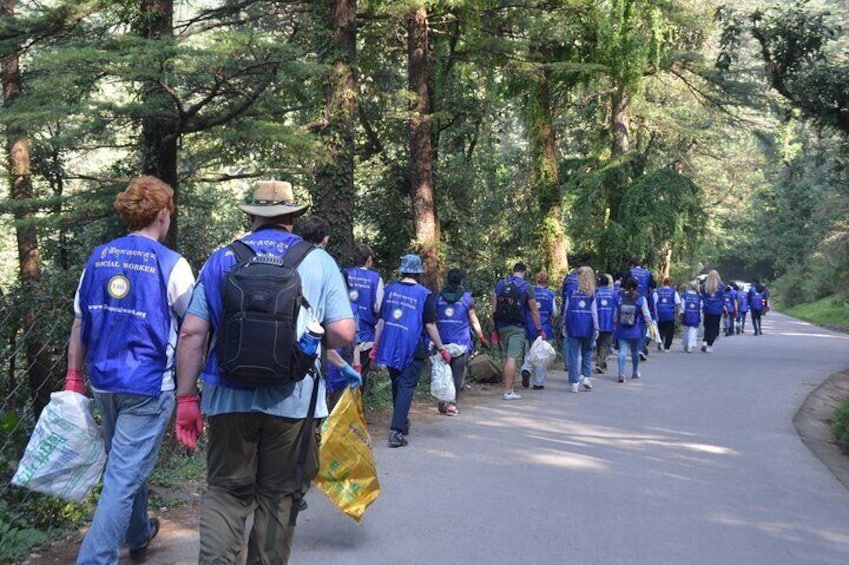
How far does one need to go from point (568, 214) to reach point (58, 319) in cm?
2187

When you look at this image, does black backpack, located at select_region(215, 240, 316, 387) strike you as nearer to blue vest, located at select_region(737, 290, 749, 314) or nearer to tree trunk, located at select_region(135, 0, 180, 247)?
tree trunk, located at select_region(135, 0, 180, 247)

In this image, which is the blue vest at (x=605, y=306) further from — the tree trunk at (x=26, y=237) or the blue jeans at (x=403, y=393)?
the tree trunk at (x=26, y=237)

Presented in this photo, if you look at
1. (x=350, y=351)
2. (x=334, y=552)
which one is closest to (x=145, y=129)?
(x=350, y=351)

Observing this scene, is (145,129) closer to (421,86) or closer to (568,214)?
(421,86)

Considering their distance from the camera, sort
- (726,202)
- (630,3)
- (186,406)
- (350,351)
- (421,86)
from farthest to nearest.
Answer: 1. (726,202)
2. (630,3)
3. (421,86)
4. (350,351)
5. (186,406)

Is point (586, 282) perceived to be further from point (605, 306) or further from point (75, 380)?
point (75, 380)

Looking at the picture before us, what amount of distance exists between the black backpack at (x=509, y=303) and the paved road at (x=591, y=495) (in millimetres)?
1277

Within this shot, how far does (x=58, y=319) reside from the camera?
234 inches

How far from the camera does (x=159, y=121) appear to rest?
33.5 feet

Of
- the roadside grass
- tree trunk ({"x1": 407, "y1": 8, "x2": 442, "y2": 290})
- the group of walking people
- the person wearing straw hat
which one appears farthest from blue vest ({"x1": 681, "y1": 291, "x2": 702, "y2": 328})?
the roadside grass

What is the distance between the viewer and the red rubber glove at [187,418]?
3949mm

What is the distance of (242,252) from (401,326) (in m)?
4.60

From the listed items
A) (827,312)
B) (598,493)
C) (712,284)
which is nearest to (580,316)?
(598,493)

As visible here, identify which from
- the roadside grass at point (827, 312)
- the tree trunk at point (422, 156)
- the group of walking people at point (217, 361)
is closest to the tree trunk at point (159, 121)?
the tree trunk at point (422, 156)
